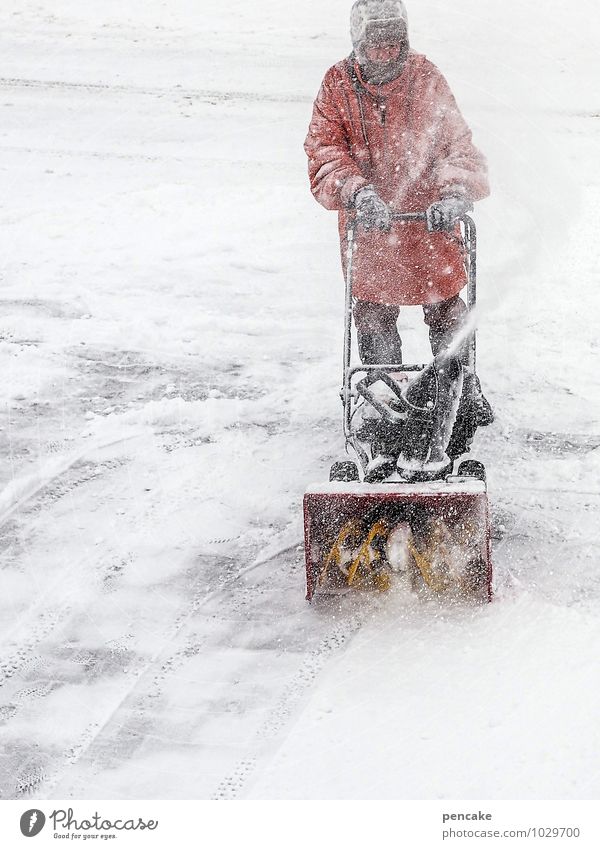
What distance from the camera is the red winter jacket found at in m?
3.94

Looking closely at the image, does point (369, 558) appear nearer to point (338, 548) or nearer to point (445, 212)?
point (338, 548)

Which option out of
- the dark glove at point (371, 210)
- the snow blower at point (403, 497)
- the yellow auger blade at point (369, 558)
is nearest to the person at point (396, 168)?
the dark glove at point (371, 210)

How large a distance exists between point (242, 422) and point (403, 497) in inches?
70.9

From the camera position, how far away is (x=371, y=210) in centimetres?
377

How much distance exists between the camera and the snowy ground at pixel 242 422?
3070 millimetres

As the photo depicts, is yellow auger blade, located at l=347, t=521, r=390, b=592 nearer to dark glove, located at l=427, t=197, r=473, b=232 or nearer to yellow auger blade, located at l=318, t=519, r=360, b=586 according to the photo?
yellow auger blade, located at l=318, t=519, r=360, b=586

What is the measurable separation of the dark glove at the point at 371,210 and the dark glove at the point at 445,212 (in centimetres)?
14

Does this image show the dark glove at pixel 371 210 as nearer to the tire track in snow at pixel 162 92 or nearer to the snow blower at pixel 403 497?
the snow blower at pixel 403 497

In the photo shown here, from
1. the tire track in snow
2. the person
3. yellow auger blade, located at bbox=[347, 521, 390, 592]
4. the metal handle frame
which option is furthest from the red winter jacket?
the tire track in snow

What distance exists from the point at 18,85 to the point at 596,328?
218 inches

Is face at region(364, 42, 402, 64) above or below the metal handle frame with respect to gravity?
above

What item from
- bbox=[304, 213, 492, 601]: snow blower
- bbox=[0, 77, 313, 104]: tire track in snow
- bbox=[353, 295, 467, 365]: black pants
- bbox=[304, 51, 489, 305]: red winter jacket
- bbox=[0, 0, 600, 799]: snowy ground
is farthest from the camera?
bbox=[0, 77, 313, 104]: tire track in snow

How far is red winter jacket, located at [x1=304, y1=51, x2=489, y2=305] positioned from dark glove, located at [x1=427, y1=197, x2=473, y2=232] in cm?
6

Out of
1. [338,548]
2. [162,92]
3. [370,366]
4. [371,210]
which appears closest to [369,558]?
[338,548]
